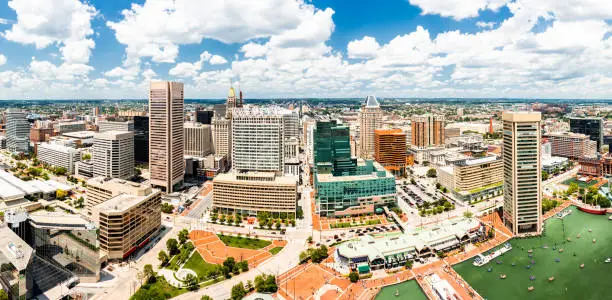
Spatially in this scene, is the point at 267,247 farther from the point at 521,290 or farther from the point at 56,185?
the point at 56,185

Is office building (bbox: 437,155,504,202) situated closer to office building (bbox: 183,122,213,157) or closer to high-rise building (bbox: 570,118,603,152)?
high-rise building (bbox: 570,118,603,152)

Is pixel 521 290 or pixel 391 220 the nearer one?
pixel 521 290

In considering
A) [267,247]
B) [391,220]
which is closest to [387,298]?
[267,247]

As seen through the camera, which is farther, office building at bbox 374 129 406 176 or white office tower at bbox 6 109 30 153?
white office tower at bbox 6 109 30 153

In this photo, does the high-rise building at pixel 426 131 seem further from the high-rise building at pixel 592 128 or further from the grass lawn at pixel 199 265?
the grass lawn at pixel 199 265

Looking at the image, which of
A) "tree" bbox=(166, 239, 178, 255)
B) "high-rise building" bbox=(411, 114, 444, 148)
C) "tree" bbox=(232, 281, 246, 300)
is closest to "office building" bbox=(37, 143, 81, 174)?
"tree" bbox=(166, 239, 178, 255)

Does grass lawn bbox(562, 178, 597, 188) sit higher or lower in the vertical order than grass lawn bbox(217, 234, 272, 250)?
higher
